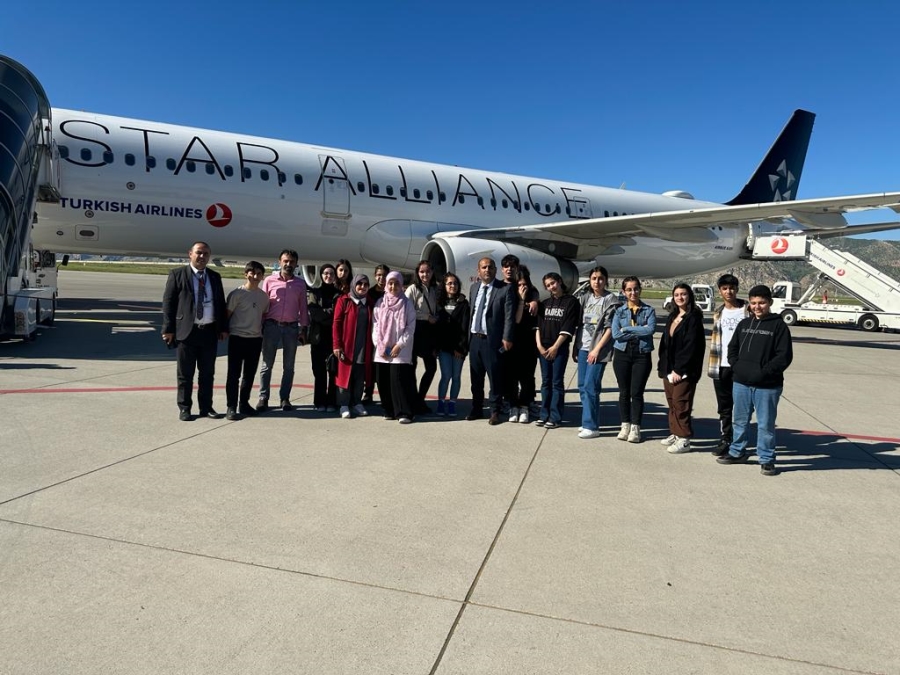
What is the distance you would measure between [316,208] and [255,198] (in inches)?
51.6

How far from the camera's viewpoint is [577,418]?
676cm

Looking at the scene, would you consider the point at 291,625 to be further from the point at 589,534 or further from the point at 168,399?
the point at 168,399

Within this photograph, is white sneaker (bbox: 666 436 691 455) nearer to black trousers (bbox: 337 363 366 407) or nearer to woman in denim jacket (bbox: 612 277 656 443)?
woman in denim jacket (bbox: 612 277 656 443)

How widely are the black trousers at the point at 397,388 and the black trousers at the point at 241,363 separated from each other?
1.29m

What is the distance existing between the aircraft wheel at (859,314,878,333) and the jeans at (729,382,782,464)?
68.9 ft

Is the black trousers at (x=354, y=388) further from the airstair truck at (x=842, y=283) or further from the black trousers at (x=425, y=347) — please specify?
the airstair truck at (x=842, y=283)

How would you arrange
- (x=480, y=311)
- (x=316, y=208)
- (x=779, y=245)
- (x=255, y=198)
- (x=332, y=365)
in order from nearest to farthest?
(x=332, y=365)
(x=480, y=311)
(x=255, y=198)
(x=316, y=208)
(x=779, y=245)

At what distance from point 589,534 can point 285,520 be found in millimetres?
1797

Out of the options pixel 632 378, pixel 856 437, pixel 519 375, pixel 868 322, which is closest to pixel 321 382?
pixel 519 375

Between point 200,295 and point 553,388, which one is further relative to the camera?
point 553,388

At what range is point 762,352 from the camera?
191 inches

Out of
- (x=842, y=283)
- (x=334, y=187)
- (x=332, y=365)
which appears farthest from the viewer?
(x=842, y=283)

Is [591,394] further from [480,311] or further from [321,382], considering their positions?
[321,382]

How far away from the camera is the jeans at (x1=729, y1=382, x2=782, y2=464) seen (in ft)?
15.9
